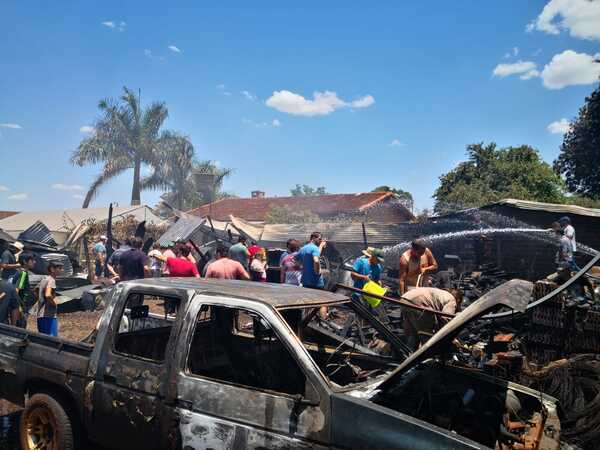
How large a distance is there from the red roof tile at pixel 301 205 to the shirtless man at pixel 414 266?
64.6ft

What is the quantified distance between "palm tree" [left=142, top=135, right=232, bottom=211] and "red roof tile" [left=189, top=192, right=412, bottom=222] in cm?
147

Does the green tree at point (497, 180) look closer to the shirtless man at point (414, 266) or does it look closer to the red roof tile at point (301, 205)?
the red roof tile at point (301, 205)

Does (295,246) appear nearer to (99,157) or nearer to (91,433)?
(91,433)

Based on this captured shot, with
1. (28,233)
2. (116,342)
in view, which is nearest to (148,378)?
(116,342)

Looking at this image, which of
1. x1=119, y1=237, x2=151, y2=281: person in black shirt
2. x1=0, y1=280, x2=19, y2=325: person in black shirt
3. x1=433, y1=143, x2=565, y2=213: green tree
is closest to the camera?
x1=0, y1=280, x2=19, y2=325: person in black shirt

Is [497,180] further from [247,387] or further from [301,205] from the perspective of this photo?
[247,387]

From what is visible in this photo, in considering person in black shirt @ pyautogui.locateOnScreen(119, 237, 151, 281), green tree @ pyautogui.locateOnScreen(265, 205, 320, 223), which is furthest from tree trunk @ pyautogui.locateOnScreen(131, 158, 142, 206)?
person in black shirt @ pyautogui.locateOnScreen(119, 237, 151, 281)

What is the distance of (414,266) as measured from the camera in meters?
7.56

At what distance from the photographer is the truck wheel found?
3273 mm

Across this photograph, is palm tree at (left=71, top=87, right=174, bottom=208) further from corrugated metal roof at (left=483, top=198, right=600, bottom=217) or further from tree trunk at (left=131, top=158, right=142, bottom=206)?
corrugated metal roof at (left=483, top=198, right=600, bottom=217)

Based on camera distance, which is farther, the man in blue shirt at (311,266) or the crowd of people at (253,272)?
the man in blue shirt at (311,266)

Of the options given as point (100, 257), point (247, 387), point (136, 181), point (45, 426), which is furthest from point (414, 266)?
point (136, 181)

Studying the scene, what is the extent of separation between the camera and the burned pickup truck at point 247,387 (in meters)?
2.44

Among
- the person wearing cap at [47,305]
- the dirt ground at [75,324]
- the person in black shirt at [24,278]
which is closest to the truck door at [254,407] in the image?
the person wearing cap at [47,305]
